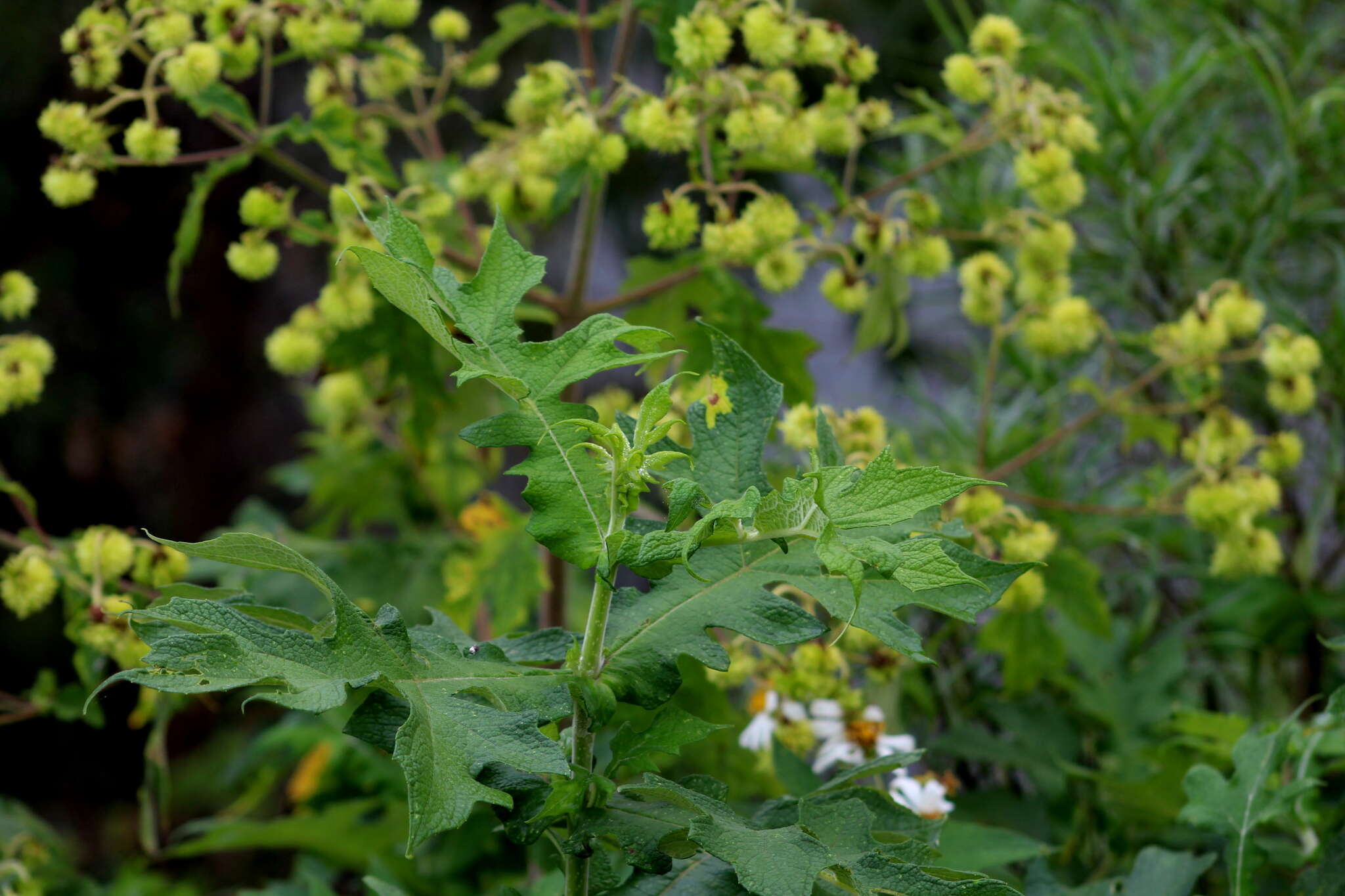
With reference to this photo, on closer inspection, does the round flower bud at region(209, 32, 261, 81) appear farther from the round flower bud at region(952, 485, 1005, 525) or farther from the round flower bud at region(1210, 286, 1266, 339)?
the round flower bud at region(1210, 286, 1266, 339)

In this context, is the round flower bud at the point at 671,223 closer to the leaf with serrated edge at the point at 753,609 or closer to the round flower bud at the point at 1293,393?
the leaf with serrated edge at the point at 753,609

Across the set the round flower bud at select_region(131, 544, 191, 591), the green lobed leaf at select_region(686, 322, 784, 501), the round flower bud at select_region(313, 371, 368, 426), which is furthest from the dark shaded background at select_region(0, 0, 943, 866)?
the green lobed leaf at select_region(686, 322, 784, 501)

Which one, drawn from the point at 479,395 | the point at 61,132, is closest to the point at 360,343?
the point at 479,395

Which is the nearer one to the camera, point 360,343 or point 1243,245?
point 360,343

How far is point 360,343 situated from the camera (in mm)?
873

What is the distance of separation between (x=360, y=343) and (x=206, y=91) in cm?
20

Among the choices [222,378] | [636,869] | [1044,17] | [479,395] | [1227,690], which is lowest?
[222,378]

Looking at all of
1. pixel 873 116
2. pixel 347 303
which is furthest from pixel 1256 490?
pixel 347 303

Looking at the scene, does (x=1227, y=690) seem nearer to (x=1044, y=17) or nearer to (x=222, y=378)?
(x=1044, y=17)

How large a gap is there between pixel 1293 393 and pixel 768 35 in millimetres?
467

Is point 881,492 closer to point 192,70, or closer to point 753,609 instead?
point 753,609

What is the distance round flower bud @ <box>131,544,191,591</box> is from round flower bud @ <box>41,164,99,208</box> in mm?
229

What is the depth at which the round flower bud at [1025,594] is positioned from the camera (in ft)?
2.48

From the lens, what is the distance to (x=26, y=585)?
2.26 feet
